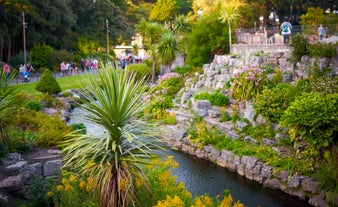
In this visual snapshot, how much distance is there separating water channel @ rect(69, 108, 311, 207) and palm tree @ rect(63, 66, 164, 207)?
131 inches

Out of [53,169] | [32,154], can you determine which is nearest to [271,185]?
[53,169]

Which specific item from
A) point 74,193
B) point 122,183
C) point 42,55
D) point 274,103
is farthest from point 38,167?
point 42,55

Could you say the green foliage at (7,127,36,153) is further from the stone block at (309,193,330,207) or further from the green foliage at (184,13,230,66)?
the green foliage at (184,13,230,66)

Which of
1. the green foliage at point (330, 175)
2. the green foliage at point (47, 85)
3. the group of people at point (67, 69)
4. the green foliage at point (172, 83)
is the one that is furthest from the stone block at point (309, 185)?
the group of people at point (67, 69)

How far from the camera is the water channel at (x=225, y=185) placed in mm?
11484

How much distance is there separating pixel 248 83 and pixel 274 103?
3067 millimetres

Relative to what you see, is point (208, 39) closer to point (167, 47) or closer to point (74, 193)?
point (167, 47)

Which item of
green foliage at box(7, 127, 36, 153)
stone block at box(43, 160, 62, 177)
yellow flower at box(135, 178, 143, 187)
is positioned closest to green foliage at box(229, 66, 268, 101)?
green foliage at box(7, 127, 36, 153)

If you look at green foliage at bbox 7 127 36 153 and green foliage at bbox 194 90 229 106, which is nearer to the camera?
green foliage at bbox 7 127 36 153

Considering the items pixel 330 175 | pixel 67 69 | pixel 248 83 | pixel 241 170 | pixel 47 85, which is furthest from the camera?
pixel 67 69

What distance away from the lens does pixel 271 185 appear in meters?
12.5

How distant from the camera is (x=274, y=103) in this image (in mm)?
15031

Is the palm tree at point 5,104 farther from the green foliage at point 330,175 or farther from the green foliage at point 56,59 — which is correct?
the green foliage at point 56,59

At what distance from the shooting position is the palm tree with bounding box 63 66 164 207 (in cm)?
682
